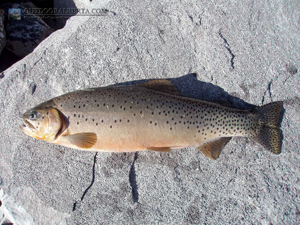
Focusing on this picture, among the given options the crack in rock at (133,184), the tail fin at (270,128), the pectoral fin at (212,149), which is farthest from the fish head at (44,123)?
the tail fin at (270,128)

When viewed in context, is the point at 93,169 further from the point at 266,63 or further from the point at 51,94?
the point at 266,63

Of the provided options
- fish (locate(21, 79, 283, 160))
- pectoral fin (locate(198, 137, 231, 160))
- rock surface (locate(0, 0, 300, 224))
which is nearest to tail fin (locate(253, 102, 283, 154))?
rock surface (locate(0, 0, 300, 224))

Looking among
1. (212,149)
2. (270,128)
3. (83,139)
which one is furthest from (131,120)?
(270,128)

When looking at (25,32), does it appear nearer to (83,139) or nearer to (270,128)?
(83,139)

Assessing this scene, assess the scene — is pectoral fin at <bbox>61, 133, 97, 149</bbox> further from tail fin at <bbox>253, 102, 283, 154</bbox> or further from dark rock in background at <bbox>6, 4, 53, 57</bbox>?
dark rock in background at <bbox>6, 4, 53, 57</bbox>

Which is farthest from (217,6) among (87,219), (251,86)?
(87,219)

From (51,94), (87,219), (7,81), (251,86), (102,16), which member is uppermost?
(102,16)

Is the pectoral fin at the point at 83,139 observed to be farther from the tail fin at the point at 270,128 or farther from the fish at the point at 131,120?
the tail fin at the point at 270,128
